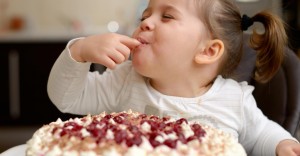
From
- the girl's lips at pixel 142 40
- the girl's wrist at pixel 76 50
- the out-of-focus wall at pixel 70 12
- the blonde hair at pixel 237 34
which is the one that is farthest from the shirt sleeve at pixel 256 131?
the out-of-focus wall at pixel 70 12

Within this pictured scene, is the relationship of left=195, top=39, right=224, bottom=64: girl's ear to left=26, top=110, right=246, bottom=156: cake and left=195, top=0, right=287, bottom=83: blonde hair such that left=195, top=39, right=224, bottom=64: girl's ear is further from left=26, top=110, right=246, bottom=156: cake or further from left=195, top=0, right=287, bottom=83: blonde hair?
left=26, top=110, right=246, bottom=156: cake

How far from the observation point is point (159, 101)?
1161 millimetres

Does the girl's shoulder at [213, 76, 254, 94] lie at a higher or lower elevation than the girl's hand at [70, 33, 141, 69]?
lower

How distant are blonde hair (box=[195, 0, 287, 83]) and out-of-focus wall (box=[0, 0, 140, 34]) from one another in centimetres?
286

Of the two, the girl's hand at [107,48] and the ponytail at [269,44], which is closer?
the girl's hand at [107,48]

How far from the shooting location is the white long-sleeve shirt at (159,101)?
1117 mm

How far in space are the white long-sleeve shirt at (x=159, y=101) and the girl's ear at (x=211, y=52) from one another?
8cm

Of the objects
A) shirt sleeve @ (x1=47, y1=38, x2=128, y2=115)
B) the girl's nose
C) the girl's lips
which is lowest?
shirt sleeve @ (x1=47, y1=38, x2=128, y2=115)

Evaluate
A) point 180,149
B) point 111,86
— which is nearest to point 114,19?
point 111,86

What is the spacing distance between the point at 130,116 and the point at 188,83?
1.15ft

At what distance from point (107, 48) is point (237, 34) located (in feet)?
1.35

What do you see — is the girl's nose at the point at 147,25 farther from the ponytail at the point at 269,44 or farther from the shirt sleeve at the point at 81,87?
the ponytail at the point at 269,44

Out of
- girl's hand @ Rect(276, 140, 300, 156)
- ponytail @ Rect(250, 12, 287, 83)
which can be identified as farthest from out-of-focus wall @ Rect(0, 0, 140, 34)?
girl's hand @ Rect(276, 140, 300, 156)

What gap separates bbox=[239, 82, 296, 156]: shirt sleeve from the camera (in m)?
1.10
